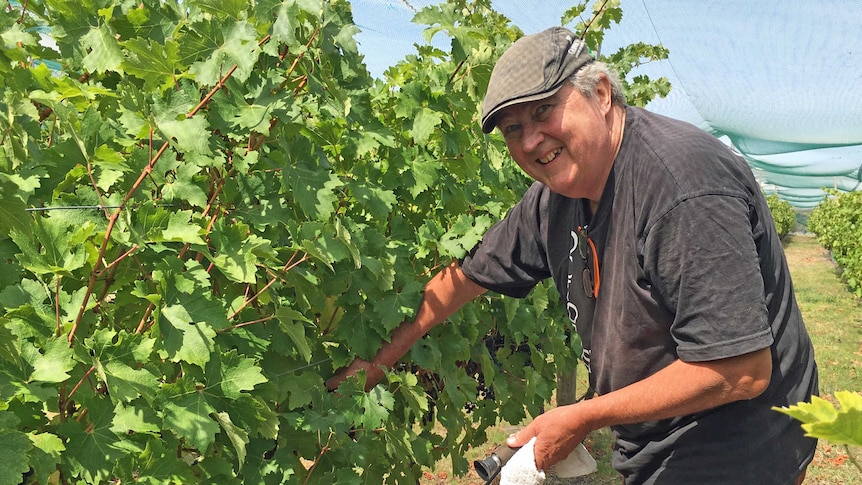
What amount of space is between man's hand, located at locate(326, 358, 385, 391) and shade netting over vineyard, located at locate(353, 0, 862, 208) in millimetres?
9518

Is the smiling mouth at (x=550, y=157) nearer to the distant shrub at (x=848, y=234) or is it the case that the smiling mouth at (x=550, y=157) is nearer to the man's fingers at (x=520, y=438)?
the man's fingers at (x=520, y=438)

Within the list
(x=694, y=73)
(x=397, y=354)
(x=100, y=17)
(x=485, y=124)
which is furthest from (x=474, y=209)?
(x=694, y=73)

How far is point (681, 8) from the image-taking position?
14.6m

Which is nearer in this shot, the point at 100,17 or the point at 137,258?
the point at 137,258

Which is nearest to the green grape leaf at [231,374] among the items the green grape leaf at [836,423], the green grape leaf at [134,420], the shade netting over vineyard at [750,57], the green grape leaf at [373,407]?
the green grape leaf at [134,420]

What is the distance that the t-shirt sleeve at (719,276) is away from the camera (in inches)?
64.3

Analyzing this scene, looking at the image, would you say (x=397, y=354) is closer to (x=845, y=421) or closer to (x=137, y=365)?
(x=137, y=365)

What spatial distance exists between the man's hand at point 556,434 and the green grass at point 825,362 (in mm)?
785

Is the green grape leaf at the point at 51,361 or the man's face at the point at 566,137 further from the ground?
the man's face at the point at 566,137

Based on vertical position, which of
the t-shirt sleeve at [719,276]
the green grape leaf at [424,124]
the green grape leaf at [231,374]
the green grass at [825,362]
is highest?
the green grape leaf at [424,124]

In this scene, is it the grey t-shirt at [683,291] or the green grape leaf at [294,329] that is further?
the green grape leaf at [294,329]

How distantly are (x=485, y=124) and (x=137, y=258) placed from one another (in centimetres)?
93

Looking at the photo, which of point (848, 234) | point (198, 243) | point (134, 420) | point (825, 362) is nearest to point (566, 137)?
point (198, 243)

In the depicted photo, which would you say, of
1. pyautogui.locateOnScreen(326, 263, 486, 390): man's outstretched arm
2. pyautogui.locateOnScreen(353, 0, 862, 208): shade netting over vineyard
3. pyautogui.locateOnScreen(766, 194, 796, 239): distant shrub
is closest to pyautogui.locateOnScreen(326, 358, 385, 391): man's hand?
pyautogui.locateOnScreen(326, 263, 486, 390): man's outstretched arm
